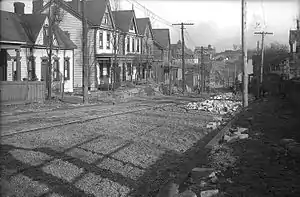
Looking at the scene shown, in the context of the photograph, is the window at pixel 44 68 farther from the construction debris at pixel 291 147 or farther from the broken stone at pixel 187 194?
the broken stone at pixel 187 194

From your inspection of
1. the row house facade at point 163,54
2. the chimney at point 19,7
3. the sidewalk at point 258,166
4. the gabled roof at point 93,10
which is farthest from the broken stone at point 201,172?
the row house facade at point 163,54

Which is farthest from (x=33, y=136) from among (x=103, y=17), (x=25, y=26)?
(x=103, y=17)

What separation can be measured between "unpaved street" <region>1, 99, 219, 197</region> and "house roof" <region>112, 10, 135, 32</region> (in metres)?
32.3

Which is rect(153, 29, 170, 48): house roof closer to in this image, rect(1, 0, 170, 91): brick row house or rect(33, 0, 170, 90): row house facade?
rect(1, 0, 170, 91): brick row house

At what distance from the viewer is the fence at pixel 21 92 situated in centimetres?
2170

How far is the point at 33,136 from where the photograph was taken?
12211 mm

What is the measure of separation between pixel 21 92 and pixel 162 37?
4790cm

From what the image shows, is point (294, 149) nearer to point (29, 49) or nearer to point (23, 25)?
point (29, 49)

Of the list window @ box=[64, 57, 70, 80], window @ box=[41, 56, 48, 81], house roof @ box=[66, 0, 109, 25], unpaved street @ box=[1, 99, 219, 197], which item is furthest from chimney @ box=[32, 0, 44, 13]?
unpaved street @ box=[1, 99, 219, 197]

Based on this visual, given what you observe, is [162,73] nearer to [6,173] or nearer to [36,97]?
[36,97]

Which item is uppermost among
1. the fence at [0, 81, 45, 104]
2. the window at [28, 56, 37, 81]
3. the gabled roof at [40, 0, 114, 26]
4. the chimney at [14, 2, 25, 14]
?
the gabled roof at [40, 0, 114, 26]

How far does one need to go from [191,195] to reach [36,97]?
1920cm

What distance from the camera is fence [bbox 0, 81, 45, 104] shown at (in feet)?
71.2

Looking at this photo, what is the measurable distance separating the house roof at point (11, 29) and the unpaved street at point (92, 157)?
10706mm
